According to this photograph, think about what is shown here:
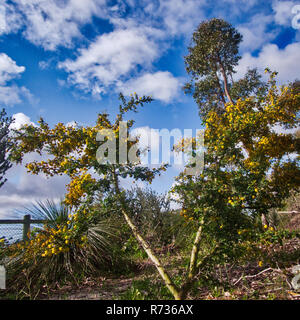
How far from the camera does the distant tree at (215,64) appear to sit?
12.1 meters

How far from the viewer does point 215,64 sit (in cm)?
1241

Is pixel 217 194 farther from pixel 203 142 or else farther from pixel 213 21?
pixel 213 21

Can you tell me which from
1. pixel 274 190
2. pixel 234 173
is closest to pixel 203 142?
pixel 234 173

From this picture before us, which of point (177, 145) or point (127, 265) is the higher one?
point (177, 145)

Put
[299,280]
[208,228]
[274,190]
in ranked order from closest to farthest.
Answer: [208,228], [299,280], [274,190]

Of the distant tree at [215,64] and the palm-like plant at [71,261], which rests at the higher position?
the distant tree at [215,64]

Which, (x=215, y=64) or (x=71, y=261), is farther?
(x=215, y=64)

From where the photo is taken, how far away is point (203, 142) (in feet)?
11.6

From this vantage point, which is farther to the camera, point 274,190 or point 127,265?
point 127,265

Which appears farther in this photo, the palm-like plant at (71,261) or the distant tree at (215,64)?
the distant tree at (215,64)

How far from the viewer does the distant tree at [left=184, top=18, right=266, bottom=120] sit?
1211 cm

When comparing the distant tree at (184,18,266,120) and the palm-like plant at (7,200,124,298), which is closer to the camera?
the palm-like plant at (7,200,124,298)

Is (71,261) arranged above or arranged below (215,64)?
below
